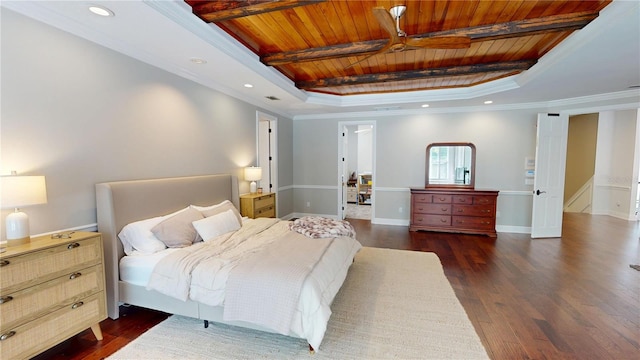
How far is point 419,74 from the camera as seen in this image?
158 inches

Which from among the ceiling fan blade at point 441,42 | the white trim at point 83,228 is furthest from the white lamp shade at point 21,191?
the ceiling fan blade at point 441,42

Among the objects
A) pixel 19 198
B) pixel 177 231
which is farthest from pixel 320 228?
pixel 19 198

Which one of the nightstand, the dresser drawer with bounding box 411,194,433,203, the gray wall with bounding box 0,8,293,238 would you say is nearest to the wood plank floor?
the dresser drawer with bounding box 411,194,433,203

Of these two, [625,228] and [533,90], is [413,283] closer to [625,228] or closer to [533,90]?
[533,90]

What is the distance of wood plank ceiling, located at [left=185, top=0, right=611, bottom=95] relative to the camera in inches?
91.3

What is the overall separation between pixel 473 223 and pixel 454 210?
0.42 metres

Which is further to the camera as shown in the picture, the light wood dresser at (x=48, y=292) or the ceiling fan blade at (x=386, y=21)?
the ceiling fan blade at (x=386, y=21)

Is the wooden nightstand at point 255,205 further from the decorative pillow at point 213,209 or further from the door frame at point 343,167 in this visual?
the door frame at point 343,167

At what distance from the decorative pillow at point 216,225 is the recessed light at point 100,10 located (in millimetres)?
1973

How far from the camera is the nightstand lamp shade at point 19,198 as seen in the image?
5.59ft

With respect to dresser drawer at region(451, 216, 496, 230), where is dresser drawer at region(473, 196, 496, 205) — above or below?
above

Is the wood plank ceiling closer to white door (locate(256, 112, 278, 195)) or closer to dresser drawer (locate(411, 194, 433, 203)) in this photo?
white door (locate(256, 112, 278, 195))

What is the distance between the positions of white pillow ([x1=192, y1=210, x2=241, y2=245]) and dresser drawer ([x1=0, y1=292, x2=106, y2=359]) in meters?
0.97

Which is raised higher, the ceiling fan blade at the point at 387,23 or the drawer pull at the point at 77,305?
the ceiling fan blade at the point at 387,23
